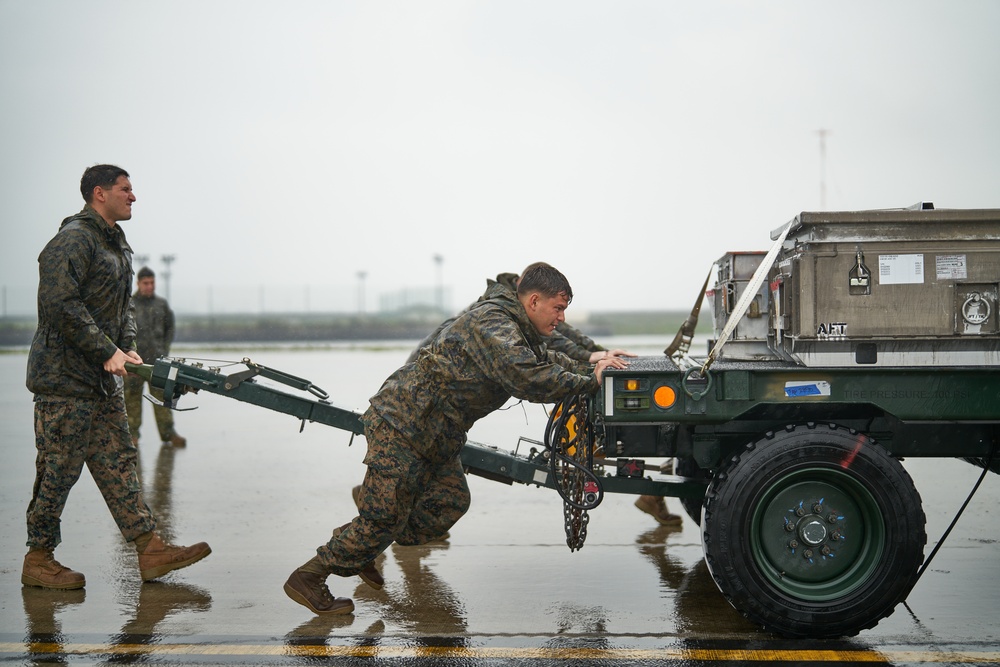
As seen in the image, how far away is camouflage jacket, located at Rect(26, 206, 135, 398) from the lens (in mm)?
4785

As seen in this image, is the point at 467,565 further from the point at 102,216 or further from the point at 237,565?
the point at 102,216

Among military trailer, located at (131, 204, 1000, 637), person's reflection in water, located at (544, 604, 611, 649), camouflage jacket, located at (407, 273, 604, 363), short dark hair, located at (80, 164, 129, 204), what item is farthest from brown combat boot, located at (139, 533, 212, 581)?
military trailer, located at (131, 204, 1000, 637)

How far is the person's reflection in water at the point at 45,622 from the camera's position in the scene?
13.0ft

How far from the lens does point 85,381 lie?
4949 millimetres

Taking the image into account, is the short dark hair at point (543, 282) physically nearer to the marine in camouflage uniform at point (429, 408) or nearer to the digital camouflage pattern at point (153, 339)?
the marine in camouflage uniform at point (429, 408)

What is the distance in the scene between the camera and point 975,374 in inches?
158

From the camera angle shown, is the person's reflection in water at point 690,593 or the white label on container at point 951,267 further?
the person's reflection in water at point 690,593

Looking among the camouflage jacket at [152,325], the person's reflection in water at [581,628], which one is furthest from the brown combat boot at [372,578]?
the camouflage jacket at [152,325]

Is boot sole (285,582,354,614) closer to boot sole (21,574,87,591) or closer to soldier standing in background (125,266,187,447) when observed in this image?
boot sole (21,574,87,591)

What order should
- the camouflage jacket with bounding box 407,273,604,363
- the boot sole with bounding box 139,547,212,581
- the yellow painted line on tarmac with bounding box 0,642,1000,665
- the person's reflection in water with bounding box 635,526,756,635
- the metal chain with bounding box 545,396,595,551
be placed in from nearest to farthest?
1. the yellow painted line on tarmac with bounding box 0,642,1000,665
2. the person's reflection in water with bounding box 635,526,756,635
3. the metal chain with bounding box 545,396,595,551
4. the boot sole with bounding box 139,547,212,581
5. the camouflage jacket with bounding box 407,273,604,363

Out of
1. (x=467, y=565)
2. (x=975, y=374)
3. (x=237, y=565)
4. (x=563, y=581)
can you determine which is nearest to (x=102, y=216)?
(x=237, y=565)

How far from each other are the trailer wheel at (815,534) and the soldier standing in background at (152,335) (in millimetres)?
7531

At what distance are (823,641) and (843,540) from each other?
0.43 meters

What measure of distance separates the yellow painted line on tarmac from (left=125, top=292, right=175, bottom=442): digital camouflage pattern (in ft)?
20.7
